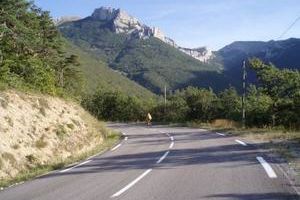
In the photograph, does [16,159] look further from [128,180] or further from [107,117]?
[107,117]

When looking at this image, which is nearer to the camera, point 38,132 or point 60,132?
point 38,132

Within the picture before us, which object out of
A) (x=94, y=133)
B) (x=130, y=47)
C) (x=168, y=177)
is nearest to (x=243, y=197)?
(x=168, y=177)

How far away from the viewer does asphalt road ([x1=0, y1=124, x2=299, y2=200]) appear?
1047 centimetres

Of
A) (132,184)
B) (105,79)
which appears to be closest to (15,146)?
(132,184)

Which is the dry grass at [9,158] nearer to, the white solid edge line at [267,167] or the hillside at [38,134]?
the hillside at [38,134]

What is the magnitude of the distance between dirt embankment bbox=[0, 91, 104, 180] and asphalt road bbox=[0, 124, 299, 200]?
2.66 meters

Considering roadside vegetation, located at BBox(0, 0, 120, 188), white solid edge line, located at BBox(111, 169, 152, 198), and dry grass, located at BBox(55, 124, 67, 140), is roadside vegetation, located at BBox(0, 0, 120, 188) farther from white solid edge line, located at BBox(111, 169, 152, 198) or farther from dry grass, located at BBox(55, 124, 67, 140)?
white solid edge line, located at BBox(111, 169, 152, 198)

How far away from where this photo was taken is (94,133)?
30312 millimetres

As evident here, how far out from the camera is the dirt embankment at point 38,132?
19359mm

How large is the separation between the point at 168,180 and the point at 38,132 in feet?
38.9

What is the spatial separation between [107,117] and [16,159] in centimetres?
6417

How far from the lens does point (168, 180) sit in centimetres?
1252

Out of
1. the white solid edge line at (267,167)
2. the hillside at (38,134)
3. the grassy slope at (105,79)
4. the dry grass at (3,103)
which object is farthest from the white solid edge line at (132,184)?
the grassy slope at (105,79)

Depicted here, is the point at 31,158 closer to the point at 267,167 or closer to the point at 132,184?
the point at 132,184
